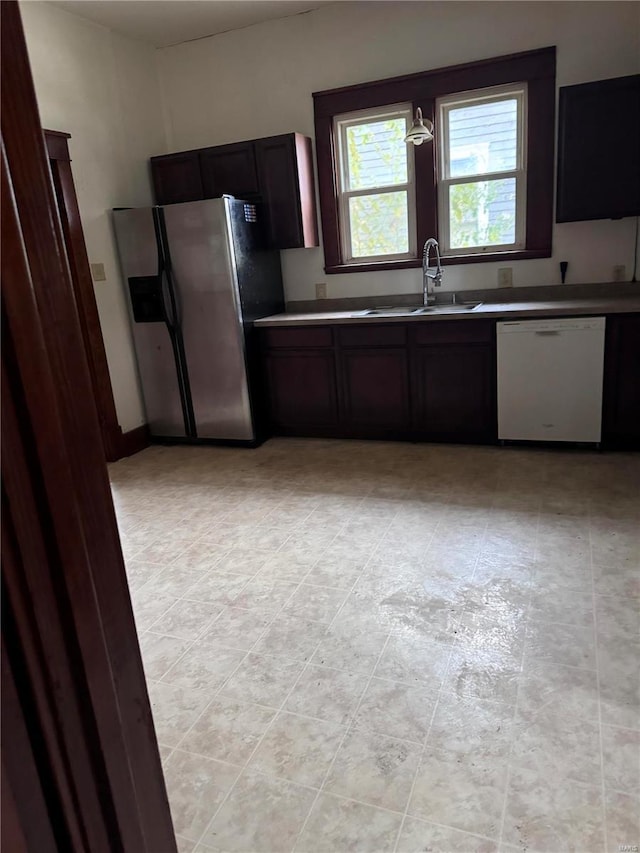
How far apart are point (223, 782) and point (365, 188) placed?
12.7 ft

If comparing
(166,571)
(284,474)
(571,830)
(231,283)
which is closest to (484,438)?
(284,474)

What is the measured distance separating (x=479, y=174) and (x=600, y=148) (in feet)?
2.60

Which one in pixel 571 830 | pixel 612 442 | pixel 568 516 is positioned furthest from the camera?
pixel 612 442

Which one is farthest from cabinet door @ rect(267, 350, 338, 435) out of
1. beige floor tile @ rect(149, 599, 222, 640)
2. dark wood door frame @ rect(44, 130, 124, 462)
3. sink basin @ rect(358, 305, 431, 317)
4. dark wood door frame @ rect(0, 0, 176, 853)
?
dark wood door frame @ rect(0, 0, 176, 853)

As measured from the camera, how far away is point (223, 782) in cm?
156

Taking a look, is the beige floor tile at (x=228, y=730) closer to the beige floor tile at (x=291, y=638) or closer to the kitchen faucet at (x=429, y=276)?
the beige floor tile at (x=291, y=638)

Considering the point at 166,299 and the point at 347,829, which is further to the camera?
the point at 166,299

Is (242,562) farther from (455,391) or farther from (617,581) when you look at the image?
(455,391)

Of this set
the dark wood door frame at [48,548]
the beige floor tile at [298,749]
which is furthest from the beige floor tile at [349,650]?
the dark wood door frame at [48,548]

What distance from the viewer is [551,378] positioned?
355 centimetres

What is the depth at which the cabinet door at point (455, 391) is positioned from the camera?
3750mm

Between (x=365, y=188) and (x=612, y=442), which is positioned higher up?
(x=365, y=188)

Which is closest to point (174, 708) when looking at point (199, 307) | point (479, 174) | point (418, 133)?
point (199, 307)

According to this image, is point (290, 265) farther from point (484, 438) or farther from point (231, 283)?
point (484, 438)
